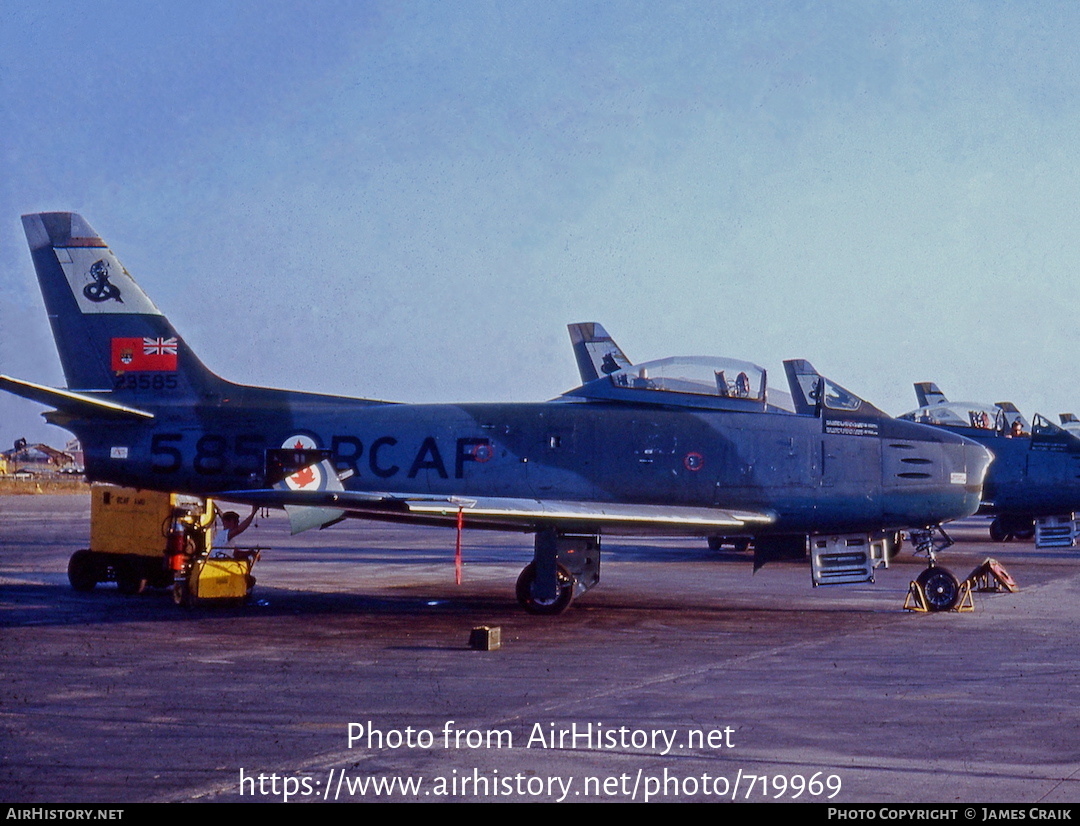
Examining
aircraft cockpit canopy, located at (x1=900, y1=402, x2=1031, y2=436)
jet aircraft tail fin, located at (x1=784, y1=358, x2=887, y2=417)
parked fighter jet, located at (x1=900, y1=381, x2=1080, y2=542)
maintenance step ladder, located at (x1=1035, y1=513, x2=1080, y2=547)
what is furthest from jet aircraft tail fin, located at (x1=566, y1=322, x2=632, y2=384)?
jet aircraft tail fin, located at (x1=784, y1=358, x2=887, y2=417)

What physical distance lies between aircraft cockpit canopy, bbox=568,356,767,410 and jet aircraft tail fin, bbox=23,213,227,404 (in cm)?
629

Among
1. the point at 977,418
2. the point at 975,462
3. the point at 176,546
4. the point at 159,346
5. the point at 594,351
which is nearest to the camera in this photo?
the point at 975,462

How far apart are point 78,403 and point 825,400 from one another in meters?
10.3

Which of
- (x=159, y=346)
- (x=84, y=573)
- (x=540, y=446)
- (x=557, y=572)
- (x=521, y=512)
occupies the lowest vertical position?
(x=84, y=573)

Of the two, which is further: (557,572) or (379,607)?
(379,607)

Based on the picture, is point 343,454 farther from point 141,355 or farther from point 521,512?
point 141,355

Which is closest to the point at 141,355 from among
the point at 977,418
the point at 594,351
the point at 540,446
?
the point at 540,446

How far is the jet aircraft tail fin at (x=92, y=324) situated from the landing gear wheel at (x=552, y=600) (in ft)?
18.4

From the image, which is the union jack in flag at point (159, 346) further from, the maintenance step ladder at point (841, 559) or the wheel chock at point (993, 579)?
the wheel chock at point (993, 579)

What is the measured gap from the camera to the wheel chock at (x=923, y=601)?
559 inches

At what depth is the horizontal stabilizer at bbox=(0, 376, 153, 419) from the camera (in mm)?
13453

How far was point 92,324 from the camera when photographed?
15.5m

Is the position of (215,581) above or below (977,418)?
below

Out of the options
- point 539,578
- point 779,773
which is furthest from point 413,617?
point 779,773
